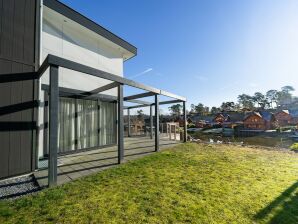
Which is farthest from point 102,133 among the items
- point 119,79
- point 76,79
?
point 119,79

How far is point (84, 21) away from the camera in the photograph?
22.9ft

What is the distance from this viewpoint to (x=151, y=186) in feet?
11.8

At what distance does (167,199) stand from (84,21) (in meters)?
7.21

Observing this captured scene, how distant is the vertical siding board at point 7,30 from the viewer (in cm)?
402

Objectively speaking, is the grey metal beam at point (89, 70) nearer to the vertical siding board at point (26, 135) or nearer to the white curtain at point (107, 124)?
the vertical siding board at point (26, 135)

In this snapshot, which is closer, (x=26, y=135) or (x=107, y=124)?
(x=26, y=135)

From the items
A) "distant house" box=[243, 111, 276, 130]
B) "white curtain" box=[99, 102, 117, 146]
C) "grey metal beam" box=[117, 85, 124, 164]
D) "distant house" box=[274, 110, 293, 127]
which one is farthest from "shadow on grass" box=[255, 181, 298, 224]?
"distant house" box=[274, 110, 293, 127]

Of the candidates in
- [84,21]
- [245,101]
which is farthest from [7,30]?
[245,101]

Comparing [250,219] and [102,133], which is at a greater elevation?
[102,133]

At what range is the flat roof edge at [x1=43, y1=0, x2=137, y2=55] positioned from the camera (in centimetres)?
602

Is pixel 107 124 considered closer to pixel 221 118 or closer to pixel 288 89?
pixel 221 118

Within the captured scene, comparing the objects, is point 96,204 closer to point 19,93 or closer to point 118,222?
point 118,222

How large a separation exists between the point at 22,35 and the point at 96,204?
177 inches

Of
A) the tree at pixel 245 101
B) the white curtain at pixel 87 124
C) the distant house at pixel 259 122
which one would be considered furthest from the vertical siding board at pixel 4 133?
the tree at pixel 245 101
